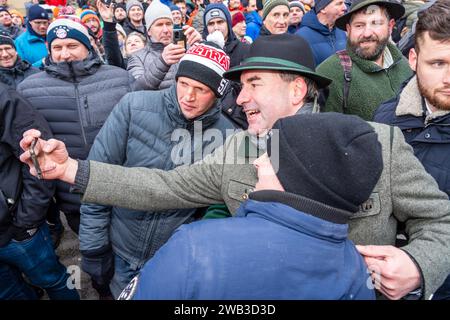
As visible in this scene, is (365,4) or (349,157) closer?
(349,157)

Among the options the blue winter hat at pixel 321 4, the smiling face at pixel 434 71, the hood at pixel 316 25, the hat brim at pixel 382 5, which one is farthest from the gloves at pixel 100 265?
the blue winter hat at pixel 321 4

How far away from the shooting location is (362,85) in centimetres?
268

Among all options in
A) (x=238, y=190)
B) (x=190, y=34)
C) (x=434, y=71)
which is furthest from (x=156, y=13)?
(x=434, y=71)

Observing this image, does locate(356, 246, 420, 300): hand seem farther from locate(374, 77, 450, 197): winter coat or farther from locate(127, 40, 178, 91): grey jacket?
locate(127, 40, 178, 91): grey jacket

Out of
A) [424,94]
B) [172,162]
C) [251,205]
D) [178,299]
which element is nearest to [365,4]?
[424,94]

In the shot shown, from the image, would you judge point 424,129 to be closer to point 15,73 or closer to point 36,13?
point 15,73

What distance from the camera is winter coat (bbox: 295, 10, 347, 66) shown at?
4.16m

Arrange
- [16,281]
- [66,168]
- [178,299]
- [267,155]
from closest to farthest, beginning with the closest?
[178,299] < [267,155] < [66,168] < [16,281]

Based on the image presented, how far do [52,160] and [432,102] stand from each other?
194 cm

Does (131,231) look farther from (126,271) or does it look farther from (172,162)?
(172,162)

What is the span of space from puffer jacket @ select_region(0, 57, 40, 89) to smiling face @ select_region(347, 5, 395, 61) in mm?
3349

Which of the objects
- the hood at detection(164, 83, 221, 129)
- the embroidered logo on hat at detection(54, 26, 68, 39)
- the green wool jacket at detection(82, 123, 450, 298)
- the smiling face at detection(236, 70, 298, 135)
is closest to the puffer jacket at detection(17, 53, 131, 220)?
the embroidered logo on hat at detection(54, 26, 68, 39)
